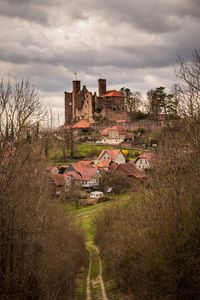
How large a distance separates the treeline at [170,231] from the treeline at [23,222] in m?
3.72

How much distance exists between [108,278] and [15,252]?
509 inches

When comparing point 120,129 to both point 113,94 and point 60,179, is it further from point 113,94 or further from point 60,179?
point 60,179

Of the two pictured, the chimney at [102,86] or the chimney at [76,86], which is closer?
the chimney at [102,86]

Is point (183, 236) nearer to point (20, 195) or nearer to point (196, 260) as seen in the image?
point (196, 260)

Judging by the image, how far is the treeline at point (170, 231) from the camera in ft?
57.0

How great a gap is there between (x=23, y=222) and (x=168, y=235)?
636cm

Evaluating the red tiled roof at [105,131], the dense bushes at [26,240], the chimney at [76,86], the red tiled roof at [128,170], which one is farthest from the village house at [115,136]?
the dense bushes at [26,240]

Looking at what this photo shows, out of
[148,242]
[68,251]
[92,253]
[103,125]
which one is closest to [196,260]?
[148,242]

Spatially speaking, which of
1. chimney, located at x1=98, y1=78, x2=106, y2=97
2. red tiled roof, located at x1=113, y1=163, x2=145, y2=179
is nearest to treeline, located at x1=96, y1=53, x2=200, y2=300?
red tiled roof, located at x1=113, y1=163, x2=145, y2=179

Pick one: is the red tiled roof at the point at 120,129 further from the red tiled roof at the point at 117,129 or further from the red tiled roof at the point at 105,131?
the red tiled roof at the point at 105,131

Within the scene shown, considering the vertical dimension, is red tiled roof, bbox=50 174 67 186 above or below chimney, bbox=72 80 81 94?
below

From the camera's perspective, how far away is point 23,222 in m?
19.6

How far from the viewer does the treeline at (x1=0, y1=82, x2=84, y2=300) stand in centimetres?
1609

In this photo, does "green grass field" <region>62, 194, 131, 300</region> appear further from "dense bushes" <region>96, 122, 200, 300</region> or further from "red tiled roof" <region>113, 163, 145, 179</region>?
"red tiled roof" <region>113, 163, 145, 179</region>
